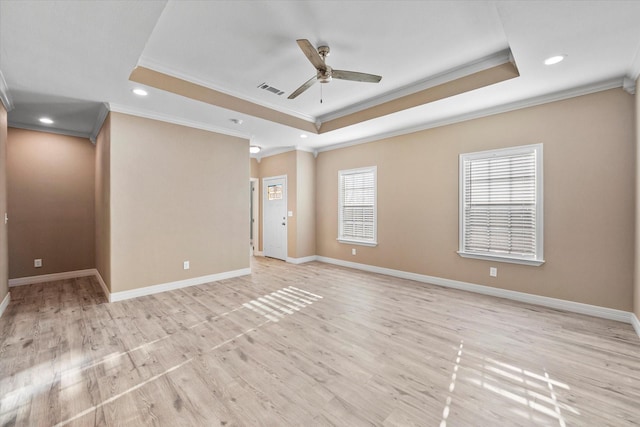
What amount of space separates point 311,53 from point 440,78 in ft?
6.35

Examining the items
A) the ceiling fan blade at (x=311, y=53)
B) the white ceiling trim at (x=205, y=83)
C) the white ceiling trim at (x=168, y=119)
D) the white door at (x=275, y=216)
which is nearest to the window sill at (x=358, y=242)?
the white door at (x=275, y=216)

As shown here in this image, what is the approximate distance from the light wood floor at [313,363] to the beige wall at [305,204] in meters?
2.70

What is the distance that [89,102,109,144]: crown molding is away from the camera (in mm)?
3875

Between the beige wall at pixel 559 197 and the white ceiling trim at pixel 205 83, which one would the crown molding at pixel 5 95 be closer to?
the white ceiling trim at pixel 205 83

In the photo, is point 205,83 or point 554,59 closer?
point 554,59

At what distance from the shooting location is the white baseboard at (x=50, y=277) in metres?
4.62

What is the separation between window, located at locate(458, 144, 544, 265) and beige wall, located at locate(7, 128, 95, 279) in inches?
268

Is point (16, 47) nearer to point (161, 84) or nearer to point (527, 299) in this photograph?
point (161, 84)

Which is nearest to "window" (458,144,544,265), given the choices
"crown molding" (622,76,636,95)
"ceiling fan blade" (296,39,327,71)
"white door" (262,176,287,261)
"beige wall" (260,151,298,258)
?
"crown molding" (622,76,636,95)

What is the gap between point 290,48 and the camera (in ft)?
9.57

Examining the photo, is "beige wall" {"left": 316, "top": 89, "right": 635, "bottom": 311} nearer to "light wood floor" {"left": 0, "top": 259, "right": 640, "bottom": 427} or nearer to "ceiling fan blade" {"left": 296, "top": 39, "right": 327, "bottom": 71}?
"light wood floor" {"left": 0, "top": 259, "right": 640, "bottom": 427}

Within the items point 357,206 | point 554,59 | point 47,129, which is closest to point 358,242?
point 357,206

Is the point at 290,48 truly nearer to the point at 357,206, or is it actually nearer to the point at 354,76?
the point at 354,76

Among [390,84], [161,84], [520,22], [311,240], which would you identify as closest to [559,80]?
[520,22]
